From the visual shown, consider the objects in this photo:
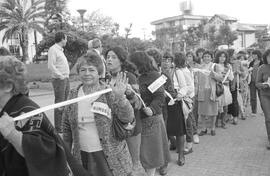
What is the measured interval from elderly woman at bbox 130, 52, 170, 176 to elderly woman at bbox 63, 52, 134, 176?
1129 millimetres

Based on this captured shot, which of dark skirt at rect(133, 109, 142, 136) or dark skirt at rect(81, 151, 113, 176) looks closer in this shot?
dark skirt at rect(81, 151, 113, 176)

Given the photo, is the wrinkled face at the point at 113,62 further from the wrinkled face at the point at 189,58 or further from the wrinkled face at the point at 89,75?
the wrinkled face at the point at 189,58

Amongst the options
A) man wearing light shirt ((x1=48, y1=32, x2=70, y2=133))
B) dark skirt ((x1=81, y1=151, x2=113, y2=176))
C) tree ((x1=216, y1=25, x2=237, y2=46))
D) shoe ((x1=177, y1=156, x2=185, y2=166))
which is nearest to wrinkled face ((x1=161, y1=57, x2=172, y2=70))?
shoe ((x1=177, y1=156, x2=185, y2=166))

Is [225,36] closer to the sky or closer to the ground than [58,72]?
closer to the sky

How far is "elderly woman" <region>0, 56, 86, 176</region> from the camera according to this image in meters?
2.01

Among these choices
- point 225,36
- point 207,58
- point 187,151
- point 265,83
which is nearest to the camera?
point 265,83

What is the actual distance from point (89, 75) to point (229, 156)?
363 cm

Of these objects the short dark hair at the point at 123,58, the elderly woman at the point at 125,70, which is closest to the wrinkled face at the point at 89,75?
the elderly woman at the point at 125,70

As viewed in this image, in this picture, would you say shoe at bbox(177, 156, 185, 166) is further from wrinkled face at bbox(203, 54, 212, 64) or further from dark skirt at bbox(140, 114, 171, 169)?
wrinkled face at bbox(203, 54, 212, 64)

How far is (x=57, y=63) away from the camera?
23.8 feet

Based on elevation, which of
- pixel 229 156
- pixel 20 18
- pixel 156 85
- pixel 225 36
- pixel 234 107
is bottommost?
pixel 229 156

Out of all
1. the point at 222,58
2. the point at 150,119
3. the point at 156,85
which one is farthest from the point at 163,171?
the point at 222,58

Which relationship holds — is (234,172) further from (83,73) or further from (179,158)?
(83,73)

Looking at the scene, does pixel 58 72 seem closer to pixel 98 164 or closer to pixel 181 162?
pixel 181 162
